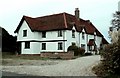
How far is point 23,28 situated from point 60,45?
9.05 m

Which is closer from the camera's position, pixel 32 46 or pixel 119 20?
pixel 32 46

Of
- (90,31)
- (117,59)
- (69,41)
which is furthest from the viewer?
(90,31)

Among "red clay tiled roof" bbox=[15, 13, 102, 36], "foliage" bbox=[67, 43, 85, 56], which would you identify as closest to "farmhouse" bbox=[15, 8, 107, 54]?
"red clay tiled roof" bbox=[15, 13, 102, 36]

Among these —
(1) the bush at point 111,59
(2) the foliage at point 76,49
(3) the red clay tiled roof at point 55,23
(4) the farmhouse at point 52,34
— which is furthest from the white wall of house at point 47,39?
(1) the bush at point 111,59

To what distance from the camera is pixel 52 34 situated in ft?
185

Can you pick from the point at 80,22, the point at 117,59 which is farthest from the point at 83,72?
the point at 80,22

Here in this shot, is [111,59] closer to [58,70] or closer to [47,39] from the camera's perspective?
[58,70]

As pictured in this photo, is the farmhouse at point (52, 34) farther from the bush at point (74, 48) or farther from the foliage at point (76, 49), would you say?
the foliage at point (76, 49)

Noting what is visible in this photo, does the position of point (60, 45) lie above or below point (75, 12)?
below

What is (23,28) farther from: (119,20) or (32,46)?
(119,20)

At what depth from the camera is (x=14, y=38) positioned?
64.4m

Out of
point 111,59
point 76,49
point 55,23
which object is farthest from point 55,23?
point 111,59

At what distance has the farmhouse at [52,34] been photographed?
180ft

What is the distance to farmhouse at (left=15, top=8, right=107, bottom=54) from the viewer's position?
5488 centimetres
